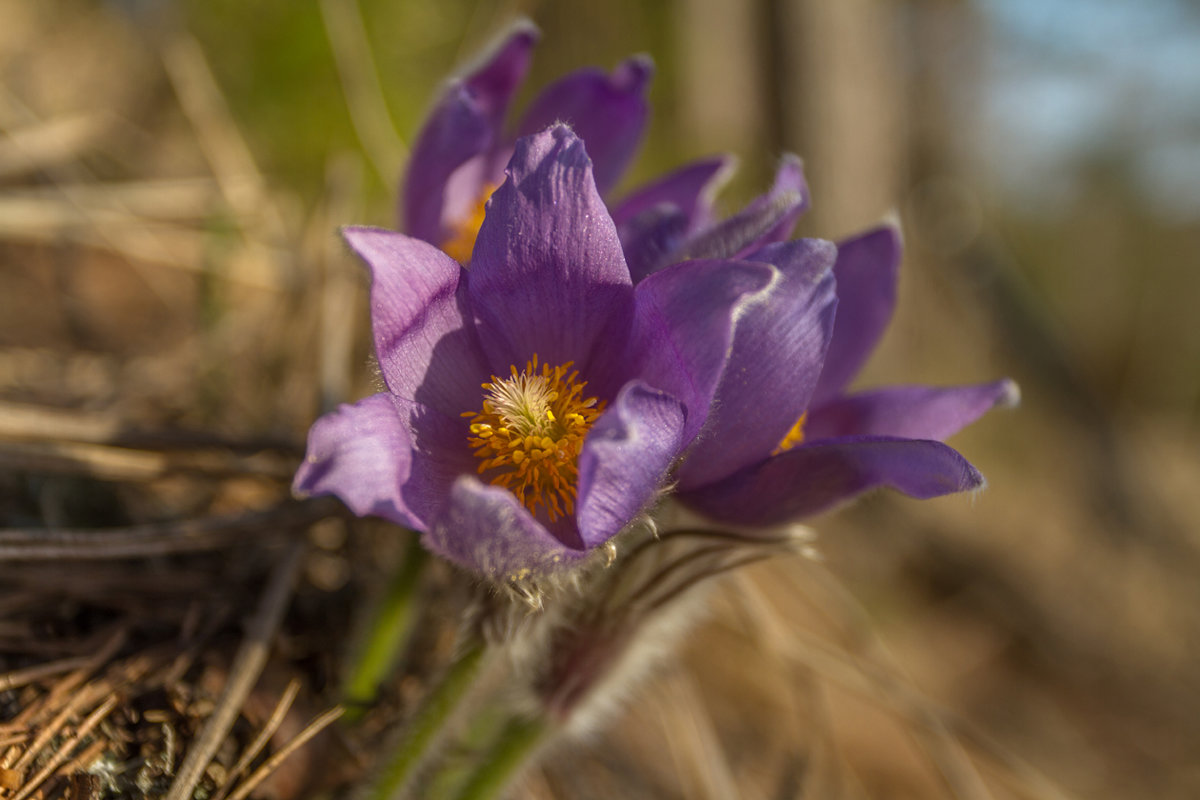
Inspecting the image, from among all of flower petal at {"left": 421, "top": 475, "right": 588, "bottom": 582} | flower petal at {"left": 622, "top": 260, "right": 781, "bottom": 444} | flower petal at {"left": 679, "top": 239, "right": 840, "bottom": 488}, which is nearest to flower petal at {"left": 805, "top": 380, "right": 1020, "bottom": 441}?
flower petal at {"left": 679, "top": 239, "right": 840, "bottom": 488}

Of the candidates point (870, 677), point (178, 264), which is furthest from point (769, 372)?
point (178, 264)

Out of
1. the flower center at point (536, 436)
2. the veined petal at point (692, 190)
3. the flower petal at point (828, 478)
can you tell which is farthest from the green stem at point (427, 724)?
the veined petal at point (692, 190)

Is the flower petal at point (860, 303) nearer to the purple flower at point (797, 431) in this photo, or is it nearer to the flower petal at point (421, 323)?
the purple flower at point (797, 431)

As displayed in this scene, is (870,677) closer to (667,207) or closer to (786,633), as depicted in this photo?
(786,633)

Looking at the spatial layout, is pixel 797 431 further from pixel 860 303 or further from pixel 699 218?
pixel 699 218

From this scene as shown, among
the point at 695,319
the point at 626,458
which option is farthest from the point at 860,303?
the point at 626,458
